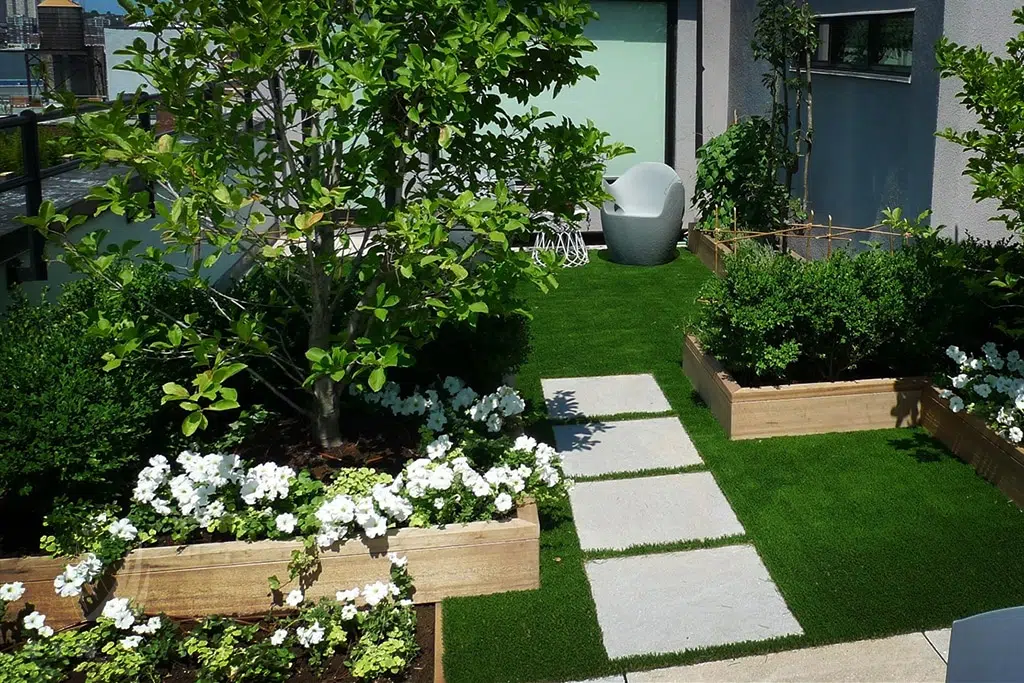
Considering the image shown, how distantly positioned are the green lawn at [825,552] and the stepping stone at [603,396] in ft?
0.49

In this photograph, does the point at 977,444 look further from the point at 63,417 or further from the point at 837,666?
the point at 63,417

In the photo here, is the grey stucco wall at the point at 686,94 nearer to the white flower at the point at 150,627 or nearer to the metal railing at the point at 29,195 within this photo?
the metal railing at the point at 29,195

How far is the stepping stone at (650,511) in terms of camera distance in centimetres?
555

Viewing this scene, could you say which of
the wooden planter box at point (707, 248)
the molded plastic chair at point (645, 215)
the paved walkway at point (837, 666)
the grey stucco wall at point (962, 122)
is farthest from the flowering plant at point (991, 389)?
the molded plastic chair at point (645, 215)

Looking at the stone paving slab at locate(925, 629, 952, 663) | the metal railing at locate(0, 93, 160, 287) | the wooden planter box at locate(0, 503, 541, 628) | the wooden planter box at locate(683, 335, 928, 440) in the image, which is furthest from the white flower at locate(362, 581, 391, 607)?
the metal railing at locate(0, 93, 160, 287)

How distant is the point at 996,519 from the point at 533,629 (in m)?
2.68

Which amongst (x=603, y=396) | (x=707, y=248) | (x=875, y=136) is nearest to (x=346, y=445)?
(x=603, y=396)

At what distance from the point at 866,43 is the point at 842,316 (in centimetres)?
412

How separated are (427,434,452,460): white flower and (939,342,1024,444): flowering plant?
9.94 feet

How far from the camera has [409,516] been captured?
503 cm

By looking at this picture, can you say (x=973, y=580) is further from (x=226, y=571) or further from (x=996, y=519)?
(x=226, y=571)

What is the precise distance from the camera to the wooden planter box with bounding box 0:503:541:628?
4.83 meters

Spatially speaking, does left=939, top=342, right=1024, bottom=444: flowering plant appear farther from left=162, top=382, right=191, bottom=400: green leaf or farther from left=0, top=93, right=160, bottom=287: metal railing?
left=0, top=93, right=160, bottom=287: metal railing

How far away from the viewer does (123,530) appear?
4.82 meters
